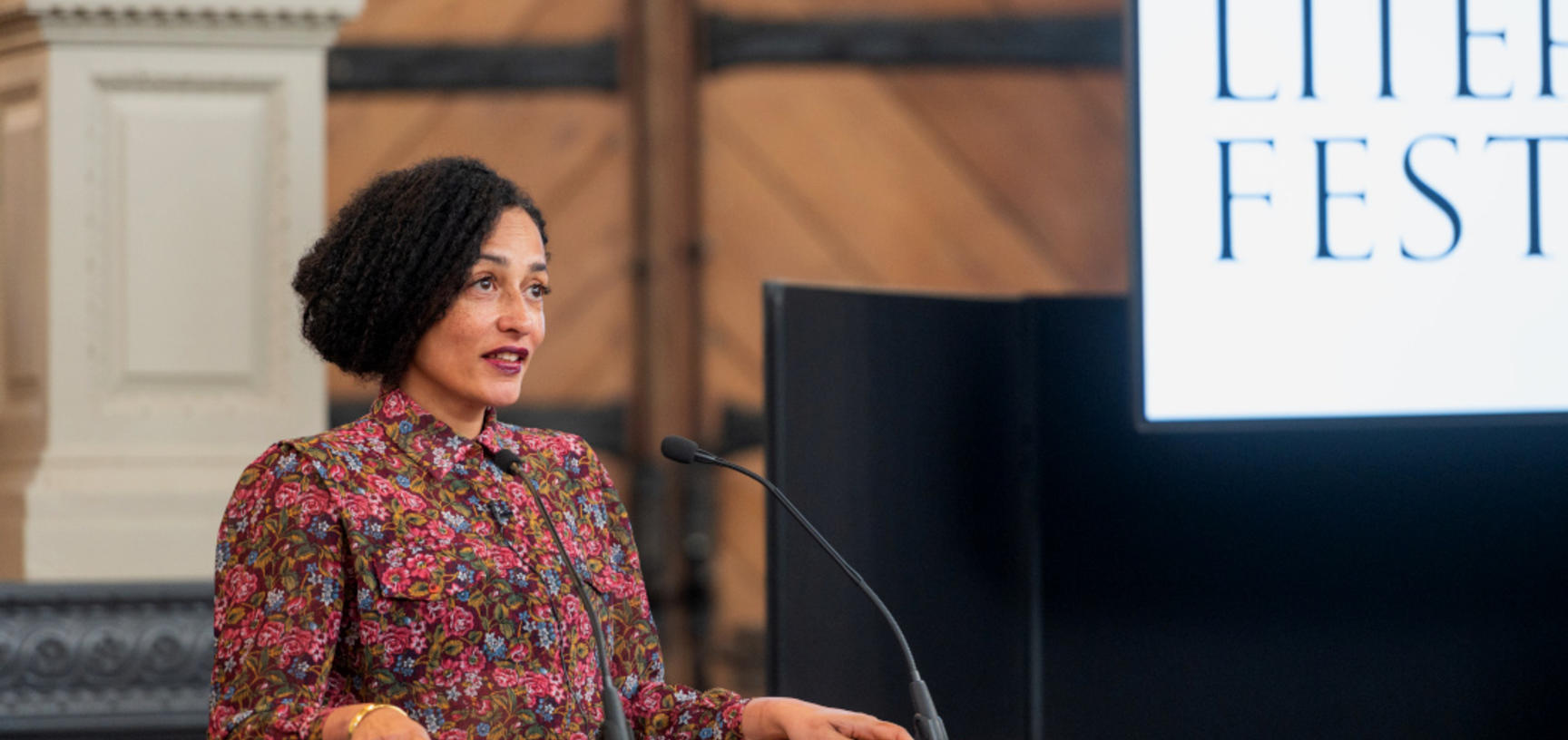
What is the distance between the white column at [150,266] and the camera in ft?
6.63

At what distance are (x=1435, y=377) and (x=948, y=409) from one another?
0.57 metres

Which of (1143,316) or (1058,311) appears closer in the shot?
(1143,316)

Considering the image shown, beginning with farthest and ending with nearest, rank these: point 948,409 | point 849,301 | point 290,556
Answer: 1. point 948,409
2. point 849,301
3. point 290,556

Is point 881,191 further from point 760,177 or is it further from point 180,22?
point 180,22

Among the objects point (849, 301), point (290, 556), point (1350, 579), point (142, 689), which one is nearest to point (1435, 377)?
point (1350, 579)

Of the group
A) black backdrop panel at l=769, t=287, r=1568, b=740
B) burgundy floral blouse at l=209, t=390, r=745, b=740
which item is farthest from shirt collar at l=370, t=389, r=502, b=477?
black backdrop panel at l=769, t=287, r=1568, b=740

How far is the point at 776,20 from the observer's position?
3225mm

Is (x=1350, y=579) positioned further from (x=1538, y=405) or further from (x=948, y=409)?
(x=948, y=409)

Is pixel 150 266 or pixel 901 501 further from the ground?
pixel 150 266

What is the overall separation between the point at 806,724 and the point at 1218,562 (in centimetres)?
102

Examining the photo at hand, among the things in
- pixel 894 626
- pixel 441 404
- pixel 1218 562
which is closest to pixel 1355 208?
pixel 1218 562

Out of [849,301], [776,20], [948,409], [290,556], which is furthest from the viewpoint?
[776,20]

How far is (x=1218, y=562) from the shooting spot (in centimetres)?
220

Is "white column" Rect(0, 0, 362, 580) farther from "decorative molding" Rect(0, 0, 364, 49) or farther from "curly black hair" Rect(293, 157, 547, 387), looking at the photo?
"curly black hair" Rect(293, 157, 547, 387)
